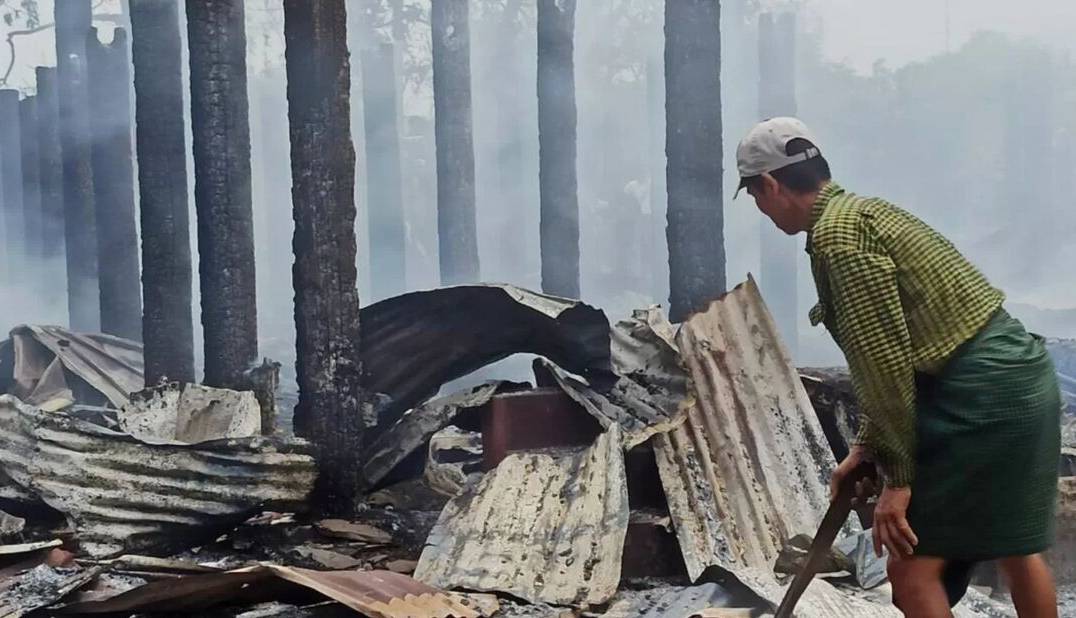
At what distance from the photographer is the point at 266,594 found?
381 centimetres

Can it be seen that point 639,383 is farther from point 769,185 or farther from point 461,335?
point 769,185

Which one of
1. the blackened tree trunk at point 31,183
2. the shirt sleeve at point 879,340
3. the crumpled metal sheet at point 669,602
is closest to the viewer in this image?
the shirt sleeve at point 879,340

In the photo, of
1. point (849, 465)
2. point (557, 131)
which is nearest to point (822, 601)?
point (849, 465)

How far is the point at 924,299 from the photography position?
8.47 feet

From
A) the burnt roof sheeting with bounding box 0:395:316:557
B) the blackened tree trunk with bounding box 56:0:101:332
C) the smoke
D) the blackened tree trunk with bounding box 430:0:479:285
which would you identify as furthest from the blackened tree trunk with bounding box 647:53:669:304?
the burnt roof sheeting with bounding box 0:395:316:557

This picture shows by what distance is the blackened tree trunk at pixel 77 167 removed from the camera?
51.9 ft

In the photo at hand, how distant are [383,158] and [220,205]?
15425mm

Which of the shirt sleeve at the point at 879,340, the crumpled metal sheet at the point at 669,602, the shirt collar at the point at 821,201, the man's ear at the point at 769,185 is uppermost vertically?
the man's ear at the point at 769,185

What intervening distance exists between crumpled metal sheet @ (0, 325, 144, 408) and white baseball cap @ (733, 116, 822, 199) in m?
8.80

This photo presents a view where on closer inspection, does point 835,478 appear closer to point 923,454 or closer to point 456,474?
point 923,454

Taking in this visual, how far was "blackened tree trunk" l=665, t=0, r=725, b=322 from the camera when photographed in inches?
338

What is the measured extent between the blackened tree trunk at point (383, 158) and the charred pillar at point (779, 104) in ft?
26.4

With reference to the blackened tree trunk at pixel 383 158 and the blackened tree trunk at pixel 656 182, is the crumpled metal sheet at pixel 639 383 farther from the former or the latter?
the blackened tree trunk at pixel 656 182

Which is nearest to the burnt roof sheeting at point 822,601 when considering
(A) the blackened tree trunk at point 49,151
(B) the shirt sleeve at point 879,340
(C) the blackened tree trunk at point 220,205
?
(B) the shirt sleeve at point 879,340
